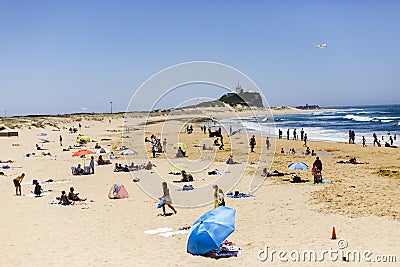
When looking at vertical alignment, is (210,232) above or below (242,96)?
below

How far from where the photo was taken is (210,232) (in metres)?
9.27

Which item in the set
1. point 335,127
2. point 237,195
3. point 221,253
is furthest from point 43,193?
point 335,127

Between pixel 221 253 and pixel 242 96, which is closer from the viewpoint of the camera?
pixel 221 253

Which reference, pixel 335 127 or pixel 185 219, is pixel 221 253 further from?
pixel 335 127

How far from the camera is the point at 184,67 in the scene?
14.6 meters

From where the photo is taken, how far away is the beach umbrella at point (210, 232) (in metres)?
9.26

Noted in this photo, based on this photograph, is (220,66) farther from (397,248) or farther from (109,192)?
(397,248)

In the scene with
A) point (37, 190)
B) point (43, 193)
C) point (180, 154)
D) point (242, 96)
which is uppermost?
point (242, 96)

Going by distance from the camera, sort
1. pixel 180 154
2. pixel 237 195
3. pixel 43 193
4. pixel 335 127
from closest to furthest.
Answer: pixel 237 195, pixel 43 193, pixel 180 154, pixel 335 127

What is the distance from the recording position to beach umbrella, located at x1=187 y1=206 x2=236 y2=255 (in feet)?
30.4

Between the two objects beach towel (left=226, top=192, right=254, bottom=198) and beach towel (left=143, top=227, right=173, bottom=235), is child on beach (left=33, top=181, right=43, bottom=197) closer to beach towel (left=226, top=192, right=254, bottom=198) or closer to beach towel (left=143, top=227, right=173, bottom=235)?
beach towel (left=143, top=227, right=173, bottom=235)

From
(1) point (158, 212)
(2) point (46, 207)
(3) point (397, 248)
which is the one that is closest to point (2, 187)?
(2) point (46, 207)

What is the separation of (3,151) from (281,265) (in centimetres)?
3017

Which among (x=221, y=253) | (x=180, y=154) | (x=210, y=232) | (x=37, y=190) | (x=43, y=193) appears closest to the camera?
(x=210, y=232)
